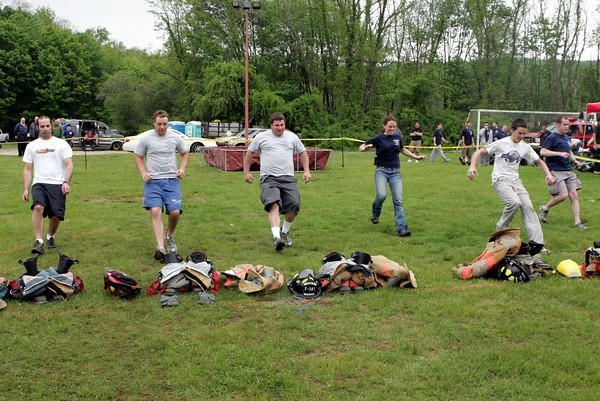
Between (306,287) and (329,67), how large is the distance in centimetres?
4040

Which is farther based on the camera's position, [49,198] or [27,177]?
[49,198]

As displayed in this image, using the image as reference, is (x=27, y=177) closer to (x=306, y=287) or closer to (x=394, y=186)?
(x=306, y=287)

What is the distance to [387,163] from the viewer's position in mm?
9000

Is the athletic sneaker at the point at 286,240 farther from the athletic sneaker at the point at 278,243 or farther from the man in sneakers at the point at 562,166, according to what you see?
the man in sneakers at the point at 562,166

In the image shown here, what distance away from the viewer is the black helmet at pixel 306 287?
5625mm

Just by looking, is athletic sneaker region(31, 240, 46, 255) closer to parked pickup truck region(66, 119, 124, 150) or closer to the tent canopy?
the tent canopy

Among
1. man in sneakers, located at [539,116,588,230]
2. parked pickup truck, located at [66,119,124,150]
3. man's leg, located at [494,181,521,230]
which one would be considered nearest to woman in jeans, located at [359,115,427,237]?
man's leg, located at [494,181,521,230]

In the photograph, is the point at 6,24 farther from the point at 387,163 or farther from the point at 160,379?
the point at 160,379

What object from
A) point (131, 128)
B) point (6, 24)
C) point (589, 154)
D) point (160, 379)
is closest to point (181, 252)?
point (160, 379)

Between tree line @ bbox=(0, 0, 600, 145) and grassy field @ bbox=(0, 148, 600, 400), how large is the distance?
32.6 meters

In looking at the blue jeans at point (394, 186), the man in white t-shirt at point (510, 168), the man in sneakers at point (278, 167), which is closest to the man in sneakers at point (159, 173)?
the man in sneakers at point (278, 167)

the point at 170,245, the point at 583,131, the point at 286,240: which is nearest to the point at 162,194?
the point at 170,245

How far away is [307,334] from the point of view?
4688 mm

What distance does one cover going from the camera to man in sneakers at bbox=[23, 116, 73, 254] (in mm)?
7348
